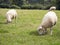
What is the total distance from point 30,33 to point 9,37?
162 centimetres

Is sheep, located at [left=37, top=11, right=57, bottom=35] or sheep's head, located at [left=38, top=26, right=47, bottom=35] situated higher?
sheep, located at [left=37, top=11, right=57, bottom=35]

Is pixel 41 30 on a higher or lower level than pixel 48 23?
lower

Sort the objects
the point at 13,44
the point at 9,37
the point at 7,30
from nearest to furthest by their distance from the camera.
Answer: the point at 13,44 → the point at 9,37 → the point at 7,30

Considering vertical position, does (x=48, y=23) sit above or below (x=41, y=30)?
above

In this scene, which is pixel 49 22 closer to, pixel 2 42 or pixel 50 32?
pixel 50 32

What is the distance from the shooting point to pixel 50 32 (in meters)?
13.5

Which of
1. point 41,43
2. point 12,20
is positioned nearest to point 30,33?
point 41,43

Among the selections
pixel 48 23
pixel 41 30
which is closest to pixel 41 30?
pixel 41 30

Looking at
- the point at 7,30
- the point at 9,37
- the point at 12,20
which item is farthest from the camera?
the point at 12,20

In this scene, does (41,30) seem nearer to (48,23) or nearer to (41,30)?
(41,30)

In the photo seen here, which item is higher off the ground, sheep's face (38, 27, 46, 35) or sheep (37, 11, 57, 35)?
sheep (37, 11, 57, 35)

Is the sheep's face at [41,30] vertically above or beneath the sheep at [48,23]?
beneath

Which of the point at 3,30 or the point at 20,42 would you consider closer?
the point at 20,42

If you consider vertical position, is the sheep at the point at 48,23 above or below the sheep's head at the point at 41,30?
above
